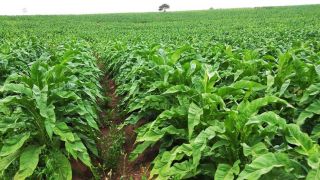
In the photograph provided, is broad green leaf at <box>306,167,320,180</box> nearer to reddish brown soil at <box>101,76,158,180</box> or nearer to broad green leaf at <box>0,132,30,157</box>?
reddish brown soil at <box>101,76,158,180</box>

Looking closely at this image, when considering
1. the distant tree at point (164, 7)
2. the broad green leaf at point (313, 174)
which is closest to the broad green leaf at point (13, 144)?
the broad green leaf at point (313, 174)

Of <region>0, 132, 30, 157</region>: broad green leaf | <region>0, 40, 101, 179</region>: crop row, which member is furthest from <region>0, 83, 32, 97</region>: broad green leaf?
<region>0, 132, 30, 157</region>: broad green leaf

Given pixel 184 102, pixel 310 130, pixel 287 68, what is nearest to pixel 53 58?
pixel 184 102

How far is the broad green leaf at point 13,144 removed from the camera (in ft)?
11.8

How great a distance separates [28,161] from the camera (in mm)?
3658

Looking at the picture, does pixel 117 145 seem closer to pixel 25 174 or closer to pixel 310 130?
pixel 25 174

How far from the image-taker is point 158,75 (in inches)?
209

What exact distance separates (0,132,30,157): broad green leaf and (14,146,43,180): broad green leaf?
11 centimetres

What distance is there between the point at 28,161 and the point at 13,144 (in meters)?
0.24

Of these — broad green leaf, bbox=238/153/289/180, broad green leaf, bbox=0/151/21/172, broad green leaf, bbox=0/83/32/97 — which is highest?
broad green leaf, bbox=0/83/32/97

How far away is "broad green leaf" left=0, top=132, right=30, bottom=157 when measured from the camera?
361cm

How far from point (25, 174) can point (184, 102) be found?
1.77 meters

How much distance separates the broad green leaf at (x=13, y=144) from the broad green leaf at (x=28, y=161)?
0.37ft

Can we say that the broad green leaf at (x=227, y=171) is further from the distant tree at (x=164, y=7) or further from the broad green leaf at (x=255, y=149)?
the distant tree at (x=164, y=7)
